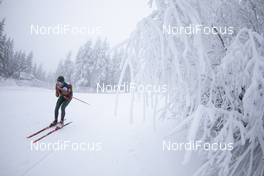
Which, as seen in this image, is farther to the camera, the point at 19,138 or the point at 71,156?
the point at 19,138

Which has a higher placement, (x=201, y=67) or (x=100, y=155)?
(x=201, y=67)

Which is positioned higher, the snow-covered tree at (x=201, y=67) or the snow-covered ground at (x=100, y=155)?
the snow-covered tree at (x=201, y=67)

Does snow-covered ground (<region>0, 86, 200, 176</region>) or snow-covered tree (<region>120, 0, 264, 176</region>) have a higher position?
snow-covered tree (<region>120, 0, 264, 176</region>)

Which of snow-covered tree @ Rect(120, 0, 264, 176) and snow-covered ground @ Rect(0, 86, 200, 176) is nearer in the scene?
snow-covered tree @ Rect(120, 0, 264, 176)

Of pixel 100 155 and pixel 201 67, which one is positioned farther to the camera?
pixel 100 155

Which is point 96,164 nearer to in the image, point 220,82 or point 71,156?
point 71,156

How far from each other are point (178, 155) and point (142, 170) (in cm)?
99

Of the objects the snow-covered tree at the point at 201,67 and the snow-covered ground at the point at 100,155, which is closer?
Result: the snow-covered tree at the point at 201,67

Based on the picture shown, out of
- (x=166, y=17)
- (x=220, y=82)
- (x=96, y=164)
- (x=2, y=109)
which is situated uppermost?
(x=166, y=17)

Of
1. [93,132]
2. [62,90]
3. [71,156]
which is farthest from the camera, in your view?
[62,90]

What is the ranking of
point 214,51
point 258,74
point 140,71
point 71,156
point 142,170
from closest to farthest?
point 258,74, point 140,71, point 214,51, point 142,170, point 71,156

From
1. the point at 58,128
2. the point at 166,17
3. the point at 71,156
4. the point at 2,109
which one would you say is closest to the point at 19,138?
the point at 58,128

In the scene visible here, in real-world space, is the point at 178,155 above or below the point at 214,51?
below

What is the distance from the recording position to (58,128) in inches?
238
